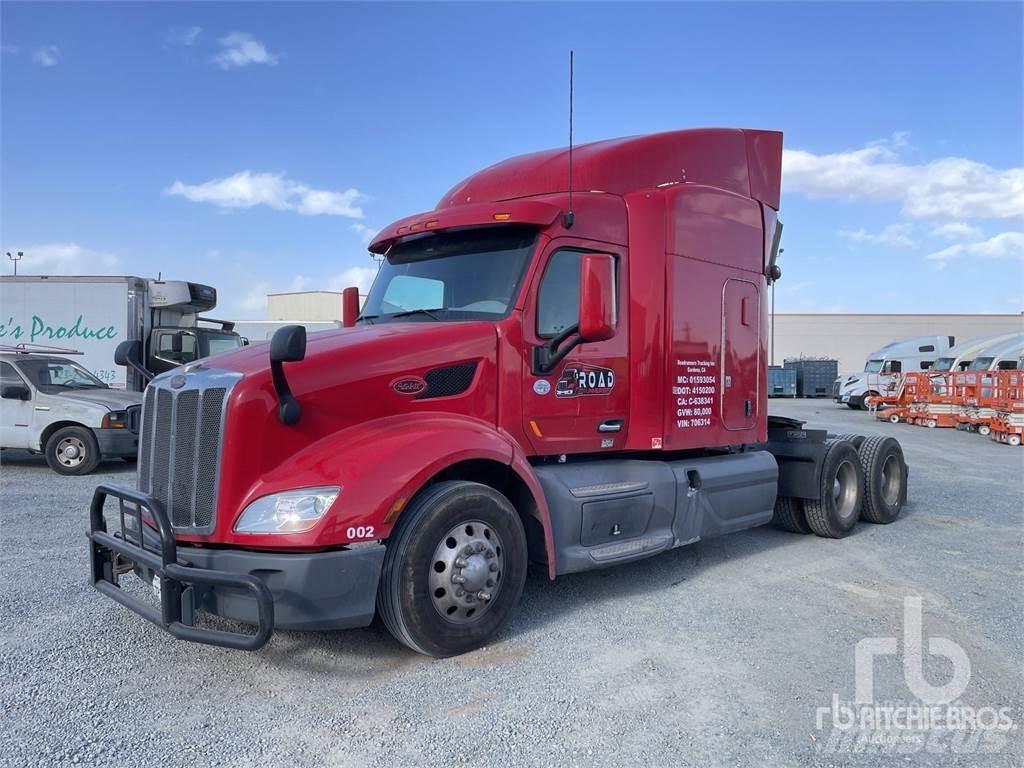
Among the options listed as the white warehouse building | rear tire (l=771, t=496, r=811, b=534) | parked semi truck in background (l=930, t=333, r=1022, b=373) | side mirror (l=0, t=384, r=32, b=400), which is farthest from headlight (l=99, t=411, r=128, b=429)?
the white warehouse building

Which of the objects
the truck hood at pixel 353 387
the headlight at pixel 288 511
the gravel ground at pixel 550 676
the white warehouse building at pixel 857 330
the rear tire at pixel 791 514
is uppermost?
the white warehouse building at pixel 857 330

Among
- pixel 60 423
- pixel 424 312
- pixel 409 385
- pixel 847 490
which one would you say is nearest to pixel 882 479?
pixel 847 490

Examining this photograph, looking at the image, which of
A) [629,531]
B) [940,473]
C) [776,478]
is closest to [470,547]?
[629,531]

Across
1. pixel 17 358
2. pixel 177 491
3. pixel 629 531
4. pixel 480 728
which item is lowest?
pixel 480 728

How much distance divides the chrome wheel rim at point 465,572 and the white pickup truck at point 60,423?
25.1 ft

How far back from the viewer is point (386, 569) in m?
3.98

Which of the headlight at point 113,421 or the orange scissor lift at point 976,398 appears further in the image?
the orange scissor lift at point 976,398

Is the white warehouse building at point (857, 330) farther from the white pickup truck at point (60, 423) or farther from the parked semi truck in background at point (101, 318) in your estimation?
the white pickup truck at point (60, 423)

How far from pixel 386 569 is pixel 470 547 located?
52cm

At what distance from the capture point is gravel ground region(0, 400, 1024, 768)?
3.25 m

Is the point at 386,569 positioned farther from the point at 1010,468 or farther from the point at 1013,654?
the point at 1010,468

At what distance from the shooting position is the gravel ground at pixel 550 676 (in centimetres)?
325

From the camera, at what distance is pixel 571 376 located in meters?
5.13

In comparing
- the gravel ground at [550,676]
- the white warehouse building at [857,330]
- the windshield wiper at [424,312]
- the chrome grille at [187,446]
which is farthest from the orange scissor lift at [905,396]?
the white warehouse building at [857,330]
